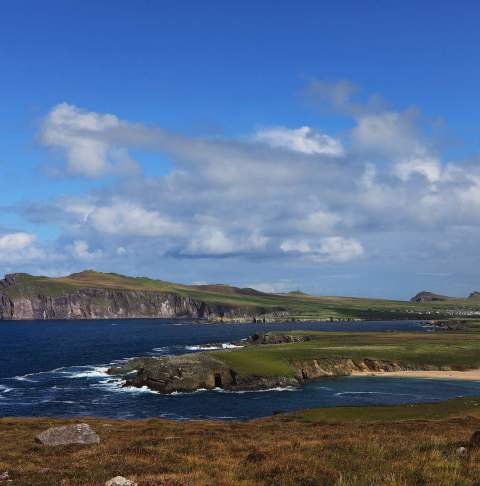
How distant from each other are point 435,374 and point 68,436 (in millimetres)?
109185

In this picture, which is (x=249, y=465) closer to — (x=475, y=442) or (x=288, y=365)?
(x=475, y=442)

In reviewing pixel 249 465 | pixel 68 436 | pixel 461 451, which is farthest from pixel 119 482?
pixel 68 436

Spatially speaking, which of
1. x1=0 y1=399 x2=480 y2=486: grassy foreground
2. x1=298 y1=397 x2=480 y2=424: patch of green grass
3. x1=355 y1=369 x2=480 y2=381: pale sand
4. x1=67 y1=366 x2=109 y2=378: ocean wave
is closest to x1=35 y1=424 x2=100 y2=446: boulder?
x1=0 y1=399 x2=480 y2=486: grassy foreground

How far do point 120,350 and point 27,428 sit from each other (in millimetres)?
138322

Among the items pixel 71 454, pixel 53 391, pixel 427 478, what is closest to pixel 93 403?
pixel 53 391

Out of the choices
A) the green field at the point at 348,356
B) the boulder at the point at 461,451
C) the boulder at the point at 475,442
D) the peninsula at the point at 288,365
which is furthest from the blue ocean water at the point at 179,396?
the boulder at the point at 461,451

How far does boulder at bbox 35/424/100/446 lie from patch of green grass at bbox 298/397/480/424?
36.9 metres

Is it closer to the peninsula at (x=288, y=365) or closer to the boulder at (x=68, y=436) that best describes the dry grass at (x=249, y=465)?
the boulder at (x=68, y=436)

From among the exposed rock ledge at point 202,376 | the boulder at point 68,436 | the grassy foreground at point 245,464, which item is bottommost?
the exposed rock ledge at point 202,376

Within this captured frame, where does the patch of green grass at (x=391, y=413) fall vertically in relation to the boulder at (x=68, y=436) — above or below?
below

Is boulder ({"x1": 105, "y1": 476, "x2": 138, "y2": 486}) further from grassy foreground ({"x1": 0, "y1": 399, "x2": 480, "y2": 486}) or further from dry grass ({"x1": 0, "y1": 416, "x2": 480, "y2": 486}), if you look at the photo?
grassy foreground ({"x1": 0, "y1": 399, "x2": 480, "y2": 486})

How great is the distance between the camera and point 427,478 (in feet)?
64.2

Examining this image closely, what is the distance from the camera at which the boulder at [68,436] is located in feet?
127

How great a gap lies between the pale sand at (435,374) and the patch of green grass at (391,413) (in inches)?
1725
